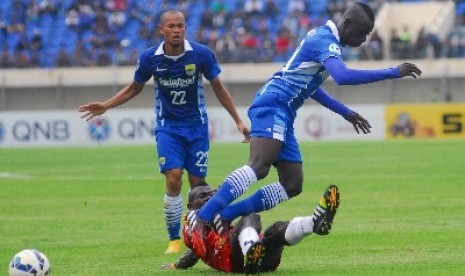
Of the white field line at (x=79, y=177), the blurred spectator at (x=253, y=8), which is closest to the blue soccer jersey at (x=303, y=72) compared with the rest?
the white field line at (x=79, y=177)

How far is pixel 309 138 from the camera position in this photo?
40250mm

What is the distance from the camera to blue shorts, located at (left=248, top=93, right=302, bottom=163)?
34.0 ft

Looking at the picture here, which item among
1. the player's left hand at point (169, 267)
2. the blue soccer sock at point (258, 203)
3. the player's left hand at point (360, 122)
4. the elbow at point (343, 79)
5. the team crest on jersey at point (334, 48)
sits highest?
the team crest on jersey at point (334, 48)

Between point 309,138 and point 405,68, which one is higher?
point 405,68

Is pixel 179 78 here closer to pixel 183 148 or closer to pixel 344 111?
pixel 183 148

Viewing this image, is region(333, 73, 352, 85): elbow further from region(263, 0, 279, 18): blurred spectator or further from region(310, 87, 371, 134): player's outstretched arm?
region(263, 0, 279, 18): blurred spectator

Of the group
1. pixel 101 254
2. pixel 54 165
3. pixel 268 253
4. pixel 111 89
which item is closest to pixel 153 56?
pixel 101 254

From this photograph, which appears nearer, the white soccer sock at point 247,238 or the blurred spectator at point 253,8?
the white soccer sock at point 247,238

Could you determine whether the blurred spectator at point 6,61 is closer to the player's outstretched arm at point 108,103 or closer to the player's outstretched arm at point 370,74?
the player's outstretched arm at point 108,103

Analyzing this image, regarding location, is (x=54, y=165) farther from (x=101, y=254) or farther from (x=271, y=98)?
(x=271, y=98)

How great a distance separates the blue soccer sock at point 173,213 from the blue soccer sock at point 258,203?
2.06 metres

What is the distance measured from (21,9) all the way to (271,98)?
136 feet

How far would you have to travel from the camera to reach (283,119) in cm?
1046

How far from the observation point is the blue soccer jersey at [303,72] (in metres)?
10.4
